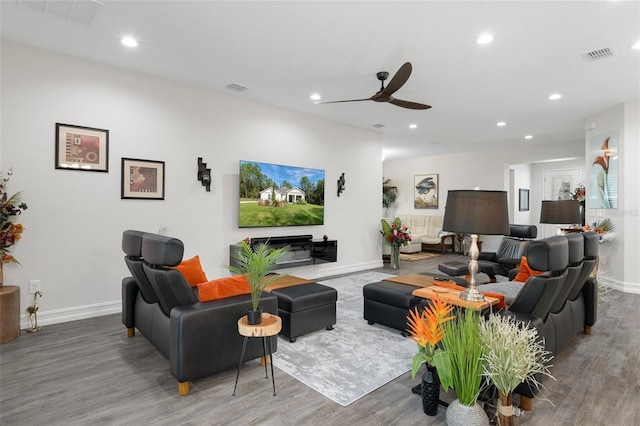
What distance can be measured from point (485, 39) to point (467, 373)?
10.2 ft

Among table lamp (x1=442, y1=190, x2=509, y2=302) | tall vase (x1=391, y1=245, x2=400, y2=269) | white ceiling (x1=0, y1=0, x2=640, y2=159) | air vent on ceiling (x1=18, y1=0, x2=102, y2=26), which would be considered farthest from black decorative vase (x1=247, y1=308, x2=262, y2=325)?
tall vase (x1=391, y1=245, x2=400, y2=269)

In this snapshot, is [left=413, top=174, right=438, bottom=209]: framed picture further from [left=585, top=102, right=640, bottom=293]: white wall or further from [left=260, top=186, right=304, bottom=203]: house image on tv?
[left=260, top=186, right=304, bottom=203]: house image on tv

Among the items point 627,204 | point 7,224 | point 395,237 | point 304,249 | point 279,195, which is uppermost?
point 279,195

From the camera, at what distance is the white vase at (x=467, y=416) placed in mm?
1773

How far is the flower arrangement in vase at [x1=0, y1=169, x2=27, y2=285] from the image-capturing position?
127 inches

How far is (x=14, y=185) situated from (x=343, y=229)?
491cm

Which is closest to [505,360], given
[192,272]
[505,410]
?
[505,410]

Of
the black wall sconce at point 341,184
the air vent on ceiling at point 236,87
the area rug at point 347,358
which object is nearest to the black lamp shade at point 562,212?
the area rug at point 347,358

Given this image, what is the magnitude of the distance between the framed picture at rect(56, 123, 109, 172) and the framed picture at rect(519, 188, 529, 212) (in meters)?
10.9

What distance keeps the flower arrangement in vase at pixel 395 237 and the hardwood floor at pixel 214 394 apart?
405cm

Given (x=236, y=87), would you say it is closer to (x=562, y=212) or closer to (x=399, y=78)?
(x=399, y=78)

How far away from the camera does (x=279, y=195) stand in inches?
221

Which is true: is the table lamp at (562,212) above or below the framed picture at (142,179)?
below

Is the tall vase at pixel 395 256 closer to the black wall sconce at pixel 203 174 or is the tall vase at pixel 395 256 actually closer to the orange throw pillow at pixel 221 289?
the black wall sconce at pixel 203 174
